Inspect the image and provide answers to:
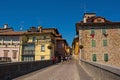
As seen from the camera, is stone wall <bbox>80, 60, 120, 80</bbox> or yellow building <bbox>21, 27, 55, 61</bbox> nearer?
stone wall <bbox>80, 60, 120, 80</bbox>

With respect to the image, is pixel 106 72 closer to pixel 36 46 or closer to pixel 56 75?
pixel 56 75

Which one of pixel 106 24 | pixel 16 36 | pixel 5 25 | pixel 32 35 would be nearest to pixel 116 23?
pixel 106 24

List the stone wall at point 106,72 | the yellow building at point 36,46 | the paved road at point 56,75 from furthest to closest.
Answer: the yellow building at point 36,46, the paved road at point 56,75, the stone wall at point 106,72

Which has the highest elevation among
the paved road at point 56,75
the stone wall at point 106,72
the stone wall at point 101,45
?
the stone wall at point 101,45

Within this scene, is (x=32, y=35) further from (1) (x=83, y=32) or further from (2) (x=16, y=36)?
(1) (x=83, y=32)

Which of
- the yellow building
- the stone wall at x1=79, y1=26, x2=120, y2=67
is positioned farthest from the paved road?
the yellow building

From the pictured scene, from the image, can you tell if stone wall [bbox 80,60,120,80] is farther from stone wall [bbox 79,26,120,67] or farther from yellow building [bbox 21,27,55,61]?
yellow building [bbox 21,27,55,61]

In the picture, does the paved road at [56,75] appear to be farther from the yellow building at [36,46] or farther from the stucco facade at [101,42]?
the yellow building at [36,46]

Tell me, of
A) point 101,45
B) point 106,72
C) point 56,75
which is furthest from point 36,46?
point 106,72

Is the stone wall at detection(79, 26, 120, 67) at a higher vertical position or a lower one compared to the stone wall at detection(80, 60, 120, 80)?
higher

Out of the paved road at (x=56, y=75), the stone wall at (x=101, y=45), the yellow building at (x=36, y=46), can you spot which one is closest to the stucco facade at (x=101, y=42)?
the stone wall at (x=101, y=45)

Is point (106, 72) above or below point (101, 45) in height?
below

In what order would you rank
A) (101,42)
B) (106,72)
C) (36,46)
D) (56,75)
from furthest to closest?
(36,46) → (101,42) → (56,75) → (106,72)

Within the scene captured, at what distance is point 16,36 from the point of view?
167 ft
